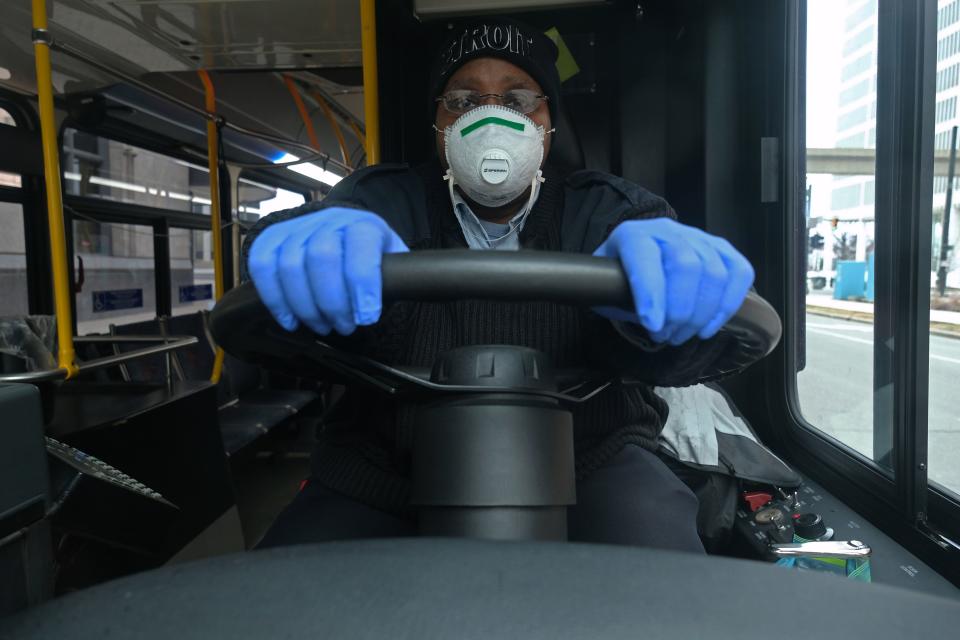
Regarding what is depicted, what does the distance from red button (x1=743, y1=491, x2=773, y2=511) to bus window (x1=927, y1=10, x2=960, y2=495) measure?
1.13 ft

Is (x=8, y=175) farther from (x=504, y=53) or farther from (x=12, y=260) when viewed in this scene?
(x=504, y=53)

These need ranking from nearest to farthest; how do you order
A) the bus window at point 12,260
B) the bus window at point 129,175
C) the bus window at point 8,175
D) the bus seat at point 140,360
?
1. the bus window at point 8,175
2. the bus window at point 12,260
3. the bus window at point 129,175
4. the bus seat at point 140,360

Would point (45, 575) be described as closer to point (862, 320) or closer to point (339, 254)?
point (339, 254)

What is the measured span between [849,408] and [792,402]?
0.25 meters

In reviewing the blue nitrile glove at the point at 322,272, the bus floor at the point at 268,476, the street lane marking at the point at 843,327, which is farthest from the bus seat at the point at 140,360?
the blue nitrile glove at the point at 322,272

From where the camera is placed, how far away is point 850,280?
1.54m

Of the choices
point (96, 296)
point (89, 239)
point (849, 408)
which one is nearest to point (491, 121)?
point (849, 408)

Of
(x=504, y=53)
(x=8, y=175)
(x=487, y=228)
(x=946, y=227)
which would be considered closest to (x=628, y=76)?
(x=504, y=53)

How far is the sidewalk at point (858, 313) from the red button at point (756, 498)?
18.3 inches

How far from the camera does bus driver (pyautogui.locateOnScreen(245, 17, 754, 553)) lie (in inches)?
23.9

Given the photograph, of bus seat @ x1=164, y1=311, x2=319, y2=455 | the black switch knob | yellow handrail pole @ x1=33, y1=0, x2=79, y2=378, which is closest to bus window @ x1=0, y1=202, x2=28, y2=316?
bus seat @ x1=164, y1=311, x2=319, y2=455

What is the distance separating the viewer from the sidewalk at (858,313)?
1254mm

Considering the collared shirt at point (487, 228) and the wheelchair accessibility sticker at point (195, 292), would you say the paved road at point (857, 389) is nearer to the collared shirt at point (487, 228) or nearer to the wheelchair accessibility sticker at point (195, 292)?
the collared shirt at point (487, 228)

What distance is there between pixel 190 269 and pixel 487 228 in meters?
3.88
